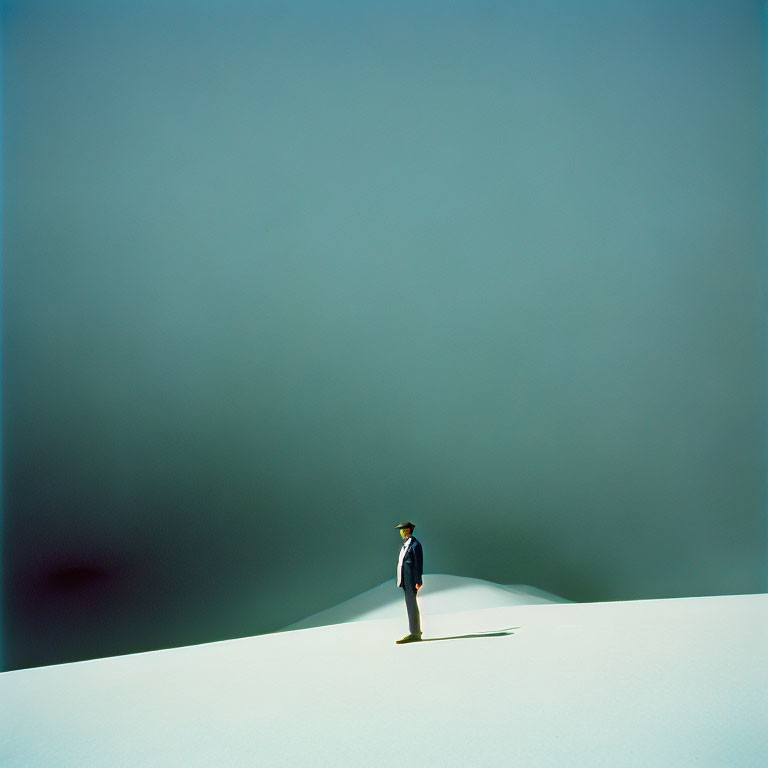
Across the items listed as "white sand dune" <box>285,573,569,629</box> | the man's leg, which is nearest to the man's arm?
the man's leg

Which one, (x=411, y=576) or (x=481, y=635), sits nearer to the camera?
(x=411, y=576)

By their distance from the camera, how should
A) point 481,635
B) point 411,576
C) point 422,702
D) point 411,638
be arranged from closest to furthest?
1. point 422,702
2. point 411,576
3. point 411,638
4. point 481,635

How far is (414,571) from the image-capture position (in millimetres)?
7590

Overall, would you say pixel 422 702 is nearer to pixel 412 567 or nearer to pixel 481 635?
pixel 412 567

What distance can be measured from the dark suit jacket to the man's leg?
7 centimetres

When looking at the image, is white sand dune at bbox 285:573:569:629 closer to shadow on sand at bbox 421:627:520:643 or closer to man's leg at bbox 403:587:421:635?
shadow on sand at bbox 421:627:520:643

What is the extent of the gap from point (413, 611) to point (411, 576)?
15.3 inches

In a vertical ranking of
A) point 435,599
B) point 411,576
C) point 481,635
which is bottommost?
point 435,599

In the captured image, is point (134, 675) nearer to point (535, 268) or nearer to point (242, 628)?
point (242, 628)

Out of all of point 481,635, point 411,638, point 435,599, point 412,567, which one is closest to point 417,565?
point 412,567

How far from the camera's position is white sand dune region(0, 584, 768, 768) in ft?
13.3

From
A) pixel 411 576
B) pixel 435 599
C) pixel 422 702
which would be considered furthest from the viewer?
pixel 435 599

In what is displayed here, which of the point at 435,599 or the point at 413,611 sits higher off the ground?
the point at 413,611

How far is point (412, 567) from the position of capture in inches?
299
